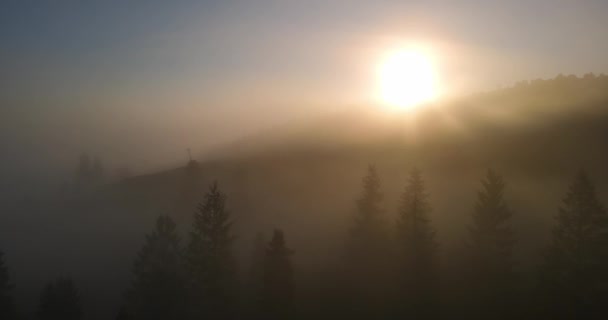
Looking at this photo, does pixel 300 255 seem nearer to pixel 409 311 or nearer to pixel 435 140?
pixel 409 311

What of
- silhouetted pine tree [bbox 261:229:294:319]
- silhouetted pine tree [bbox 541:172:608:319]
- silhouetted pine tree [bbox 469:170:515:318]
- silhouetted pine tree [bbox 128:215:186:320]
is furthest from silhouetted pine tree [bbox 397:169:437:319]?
silhouetted pine tree [bbox 128:215:186:320]

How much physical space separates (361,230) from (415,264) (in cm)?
749

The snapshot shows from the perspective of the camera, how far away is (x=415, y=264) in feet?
126

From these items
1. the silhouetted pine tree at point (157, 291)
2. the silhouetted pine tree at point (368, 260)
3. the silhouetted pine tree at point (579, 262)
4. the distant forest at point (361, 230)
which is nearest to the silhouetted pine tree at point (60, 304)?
the distant forest at point (361, 230)

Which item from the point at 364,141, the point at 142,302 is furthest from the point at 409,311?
the point at 364,141

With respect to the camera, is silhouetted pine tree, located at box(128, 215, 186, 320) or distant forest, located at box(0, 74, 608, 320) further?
distant forest, located at box(0, 74, 608, 320)

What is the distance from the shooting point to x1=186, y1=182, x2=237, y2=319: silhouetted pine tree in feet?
119

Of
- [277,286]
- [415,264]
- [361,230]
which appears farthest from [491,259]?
[277,286]

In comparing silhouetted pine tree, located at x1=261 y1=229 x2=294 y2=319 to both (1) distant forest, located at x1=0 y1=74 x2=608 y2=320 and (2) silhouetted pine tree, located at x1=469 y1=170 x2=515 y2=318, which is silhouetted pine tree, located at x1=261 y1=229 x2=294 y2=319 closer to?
(1) distant forest, located at x1=0 y1=74 x2=608 y2=320

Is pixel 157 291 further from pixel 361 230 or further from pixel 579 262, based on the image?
pixel 579 262

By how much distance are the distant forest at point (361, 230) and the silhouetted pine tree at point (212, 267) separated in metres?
0.14

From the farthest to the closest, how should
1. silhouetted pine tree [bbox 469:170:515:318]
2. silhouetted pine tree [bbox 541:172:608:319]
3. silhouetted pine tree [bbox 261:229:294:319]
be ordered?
silhouetted pine tree [bbox 469:170:515:318] → silhouetted pine tree [bbox 261:229:294:319] → silhouetted pine tree [bbox 541:172:608:319]

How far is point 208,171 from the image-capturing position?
331 feet

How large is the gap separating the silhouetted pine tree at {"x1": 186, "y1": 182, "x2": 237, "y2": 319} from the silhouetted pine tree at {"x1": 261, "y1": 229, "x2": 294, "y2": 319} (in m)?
3.93
